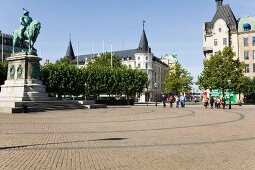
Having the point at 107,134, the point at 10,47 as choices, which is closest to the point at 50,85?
the point at 107,134

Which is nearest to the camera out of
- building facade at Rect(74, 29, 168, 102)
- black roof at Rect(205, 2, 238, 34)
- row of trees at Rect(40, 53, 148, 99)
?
row of trees at Rect(40, 53, 148, 99)

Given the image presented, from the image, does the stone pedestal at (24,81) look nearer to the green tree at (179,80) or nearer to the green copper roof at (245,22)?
the green tree at (179,80)

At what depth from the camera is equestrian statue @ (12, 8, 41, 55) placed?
134 feet

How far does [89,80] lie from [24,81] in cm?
2627

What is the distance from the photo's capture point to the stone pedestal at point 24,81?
124ft

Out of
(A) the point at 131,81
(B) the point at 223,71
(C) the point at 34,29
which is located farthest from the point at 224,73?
(C) the point at 34,29

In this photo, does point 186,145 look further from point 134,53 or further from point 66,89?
point 134,53

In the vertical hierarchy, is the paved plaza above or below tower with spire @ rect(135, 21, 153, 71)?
below

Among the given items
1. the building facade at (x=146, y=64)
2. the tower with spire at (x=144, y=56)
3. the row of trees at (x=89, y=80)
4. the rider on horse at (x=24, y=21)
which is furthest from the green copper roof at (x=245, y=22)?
the rider on horse at (x=24, y=21)

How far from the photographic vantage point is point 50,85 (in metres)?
58.4

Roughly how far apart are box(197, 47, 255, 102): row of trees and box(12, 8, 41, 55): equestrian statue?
37462 millimetres

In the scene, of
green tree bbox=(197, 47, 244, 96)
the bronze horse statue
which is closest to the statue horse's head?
the bronze horse statue

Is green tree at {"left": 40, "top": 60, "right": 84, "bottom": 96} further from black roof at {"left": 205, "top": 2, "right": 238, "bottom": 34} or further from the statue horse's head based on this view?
black roof at {"left": 205, "top": 2, "right": 238, "bottom": 34}

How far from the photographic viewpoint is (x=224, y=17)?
88375 millimetres
